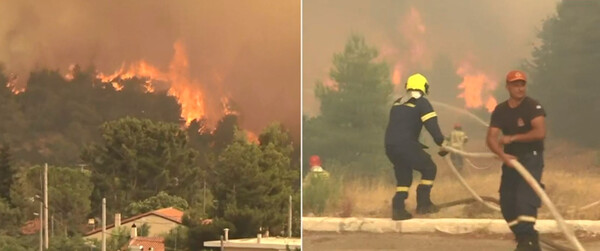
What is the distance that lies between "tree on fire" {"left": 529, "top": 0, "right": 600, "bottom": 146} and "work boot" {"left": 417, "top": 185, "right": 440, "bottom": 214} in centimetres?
75

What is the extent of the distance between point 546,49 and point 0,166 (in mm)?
3068

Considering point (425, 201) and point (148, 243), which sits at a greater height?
point (425, 201)

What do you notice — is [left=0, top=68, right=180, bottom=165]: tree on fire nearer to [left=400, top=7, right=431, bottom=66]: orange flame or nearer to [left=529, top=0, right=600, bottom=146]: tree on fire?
[left=400, top=7, right=431, bottom=66]: orange flame

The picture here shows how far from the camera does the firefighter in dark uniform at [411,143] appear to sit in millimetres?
4664

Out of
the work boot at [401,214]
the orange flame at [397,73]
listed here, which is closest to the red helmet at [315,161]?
the work boot at [401,214]

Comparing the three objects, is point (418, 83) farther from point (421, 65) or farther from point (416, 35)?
point (416, 35)

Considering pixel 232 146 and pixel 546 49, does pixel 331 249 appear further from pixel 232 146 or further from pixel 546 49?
pixel 546 49

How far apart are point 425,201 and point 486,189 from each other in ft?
1.10

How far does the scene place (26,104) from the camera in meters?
4.75

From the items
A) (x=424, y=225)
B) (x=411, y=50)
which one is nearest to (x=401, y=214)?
(x=424, y=225)

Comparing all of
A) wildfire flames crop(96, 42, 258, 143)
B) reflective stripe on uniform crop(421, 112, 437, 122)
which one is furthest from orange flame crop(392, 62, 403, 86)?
wildfire flames crop(96, 42, 258, 143)

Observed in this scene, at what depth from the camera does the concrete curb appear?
14.9 feet

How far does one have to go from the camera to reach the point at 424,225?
466 centimetres

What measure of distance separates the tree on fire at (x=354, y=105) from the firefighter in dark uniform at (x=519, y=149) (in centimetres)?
63
